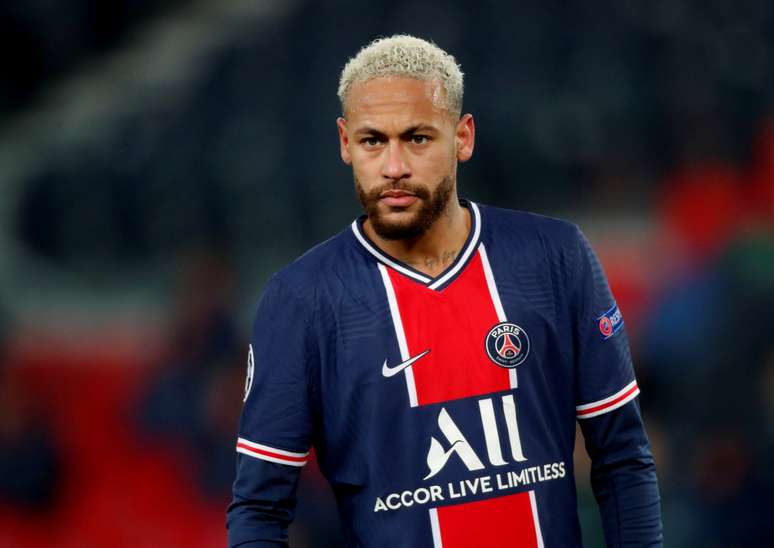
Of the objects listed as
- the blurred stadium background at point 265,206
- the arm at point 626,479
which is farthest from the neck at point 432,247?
the blurred stadium background at point 265,206

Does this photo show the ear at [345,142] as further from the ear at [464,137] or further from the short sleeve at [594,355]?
the short sleeve at [594,355]

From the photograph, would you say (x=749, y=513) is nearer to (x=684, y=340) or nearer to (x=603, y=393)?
(x=684, y=340)

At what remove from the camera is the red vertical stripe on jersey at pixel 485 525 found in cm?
200

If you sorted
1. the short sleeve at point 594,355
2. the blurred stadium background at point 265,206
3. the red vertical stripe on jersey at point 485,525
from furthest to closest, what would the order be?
the blurred stadium background at point 265,206
the short sleeve at point 594,355
the red vertical stripe on jersey at point 485,525

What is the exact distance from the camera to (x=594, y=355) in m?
2.12

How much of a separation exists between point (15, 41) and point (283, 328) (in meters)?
3.54

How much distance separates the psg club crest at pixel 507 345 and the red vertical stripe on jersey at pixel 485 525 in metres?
0.24

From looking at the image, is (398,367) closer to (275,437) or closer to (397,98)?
(275,437)

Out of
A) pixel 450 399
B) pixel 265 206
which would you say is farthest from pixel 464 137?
pixel 265 206

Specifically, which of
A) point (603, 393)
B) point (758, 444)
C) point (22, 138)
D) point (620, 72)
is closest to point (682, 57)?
point (620, 72)

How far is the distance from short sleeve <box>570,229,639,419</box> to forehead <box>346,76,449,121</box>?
40 centimetres

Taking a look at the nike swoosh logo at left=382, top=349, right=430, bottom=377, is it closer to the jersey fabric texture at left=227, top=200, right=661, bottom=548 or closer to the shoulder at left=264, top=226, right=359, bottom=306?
the jersey fabric texture at left=227, top=200, right=661, bottom=548

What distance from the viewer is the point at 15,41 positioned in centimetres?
509

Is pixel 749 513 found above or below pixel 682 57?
below
